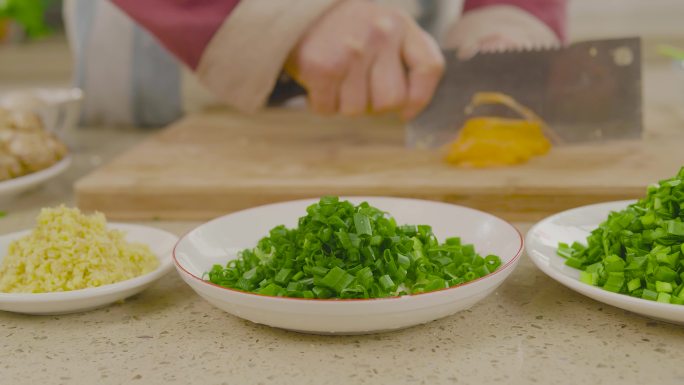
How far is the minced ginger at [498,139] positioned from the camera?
4.83 feet

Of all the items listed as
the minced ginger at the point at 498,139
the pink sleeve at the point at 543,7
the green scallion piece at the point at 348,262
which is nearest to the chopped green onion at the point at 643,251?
the green scallion piece at the point at 348,262

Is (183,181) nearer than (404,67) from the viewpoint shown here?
Yes

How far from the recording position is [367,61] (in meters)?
1.58

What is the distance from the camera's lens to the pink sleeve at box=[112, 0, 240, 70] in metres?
1.55

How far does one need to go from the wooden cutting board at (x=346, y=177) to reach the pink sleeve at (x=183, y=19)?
21cm

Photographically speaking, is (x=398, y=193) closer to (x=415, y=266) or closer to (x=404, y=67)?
(x=404, y=67)

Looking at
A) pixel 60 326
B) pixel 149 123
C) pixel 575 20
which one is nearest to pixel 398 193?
pixel 60 326

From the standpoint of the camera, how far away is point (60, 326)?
954 mm

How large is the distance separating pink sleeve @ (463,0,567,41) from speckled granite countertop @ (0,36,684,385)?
3.46ft

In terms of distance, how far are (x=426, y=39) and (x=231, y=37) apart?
37 cm

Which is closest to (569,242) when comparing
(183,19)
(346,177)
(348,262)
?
(348,262)

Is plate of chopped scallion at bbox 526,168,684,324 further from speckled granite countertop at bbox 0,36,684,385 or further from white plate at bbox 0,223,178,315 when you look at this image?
white plate at bbox 0,223,178,315

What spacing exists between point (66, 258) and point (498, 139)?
840 mm

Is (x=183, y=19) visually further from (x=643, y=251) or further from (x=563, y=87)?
(x=643, y=251)
